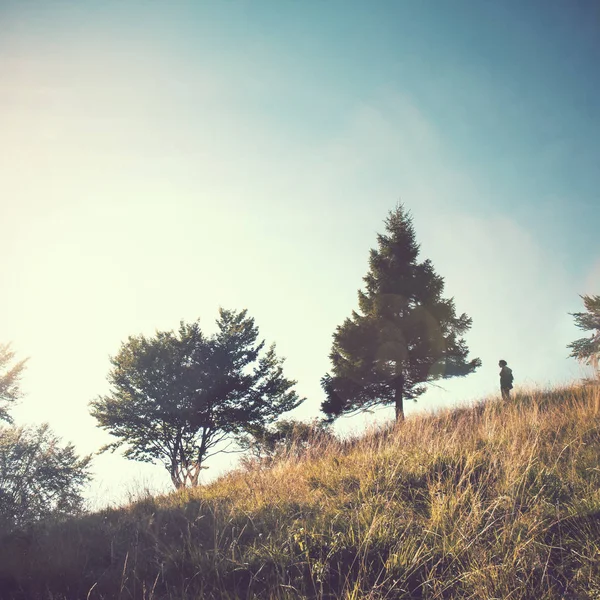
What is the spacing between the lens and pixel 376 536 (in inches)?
113

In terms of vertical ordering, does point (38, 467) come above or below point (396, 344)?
below

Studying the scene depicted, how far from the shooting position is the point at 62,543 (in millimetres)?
4113

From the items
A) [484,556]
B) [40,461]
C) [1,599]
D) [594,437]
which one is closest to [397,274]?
[594,437]

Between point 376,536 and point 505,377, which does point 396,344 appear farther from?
point 376,536

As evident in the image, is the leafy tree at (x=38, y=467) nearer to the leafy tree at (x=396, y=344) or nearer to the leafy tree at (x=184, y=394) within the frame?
the leafy tree at (x=184, y=394)

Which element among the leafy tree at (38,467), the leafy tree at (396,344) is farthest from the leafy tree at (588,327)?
the leafy tree at (38,467)

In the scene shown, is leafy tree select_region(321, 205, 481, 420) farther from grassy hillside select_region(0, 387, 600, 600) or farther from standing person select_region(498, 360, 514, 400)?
grassy hillside select_region(0, 387, 600, 600)

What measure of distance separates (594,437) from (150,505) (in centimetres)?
693

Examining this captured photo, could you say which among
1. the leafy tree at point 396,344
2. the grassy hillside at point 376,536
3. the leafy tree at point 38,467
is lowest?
the leafy tree at point 38,467

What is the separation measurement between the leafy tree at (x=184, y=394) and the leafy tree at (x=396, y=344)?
533 centimetres

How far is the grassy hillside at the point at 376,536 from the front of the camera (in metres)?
2.44

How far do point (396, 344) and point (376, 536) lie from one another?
13.6m

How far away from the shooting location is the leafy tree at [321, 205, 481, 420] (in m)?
15.9

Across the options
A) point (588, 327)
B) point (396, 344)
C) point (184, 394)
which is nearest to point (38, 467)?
point (184, 394)
